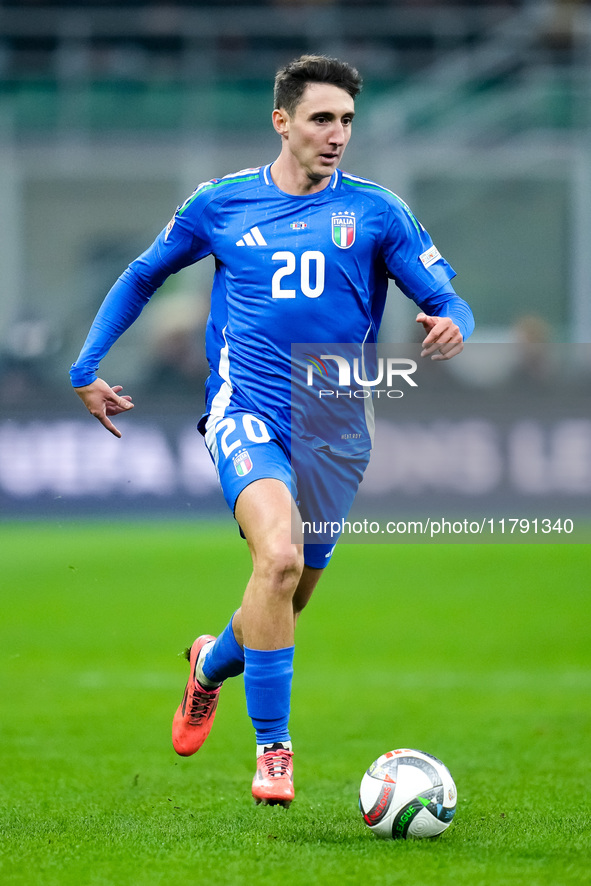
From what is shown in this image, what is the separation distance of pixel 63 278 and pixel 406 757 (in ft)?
43.6

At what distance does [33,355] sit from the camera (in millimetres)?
14164

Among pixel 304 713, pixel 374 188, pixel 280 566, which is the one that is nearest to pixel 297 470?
pixel 280 566

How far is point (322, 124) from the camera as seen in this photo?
14.7ft

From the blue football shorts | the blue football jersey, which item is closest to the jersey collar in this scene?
the blue football jersey

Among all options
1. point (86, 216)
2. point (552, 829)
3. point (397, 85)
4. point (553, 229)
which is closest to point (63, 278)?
point (86, 216)

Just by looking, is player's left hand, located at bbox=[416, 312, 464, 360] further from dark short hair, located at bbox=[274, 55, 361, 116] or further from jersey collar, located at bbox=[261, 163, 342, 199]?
dark short hair, located at bbox=[274, 55, 361, 116]

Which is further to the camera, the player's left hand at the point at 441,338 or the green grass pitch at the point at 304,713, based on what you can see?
the player's left hand at the point at 441,338

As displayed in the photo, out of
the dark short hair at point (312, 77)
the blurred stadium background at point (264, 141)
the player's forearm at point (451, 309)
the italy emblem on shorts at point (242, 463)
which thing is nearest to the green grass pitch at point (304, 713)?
the italy emblem on shorts at point (242, 463)

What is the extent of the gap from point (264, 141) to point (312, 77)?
1154 centimetres

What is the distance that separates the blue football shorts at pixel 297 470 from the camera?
14.4 ft

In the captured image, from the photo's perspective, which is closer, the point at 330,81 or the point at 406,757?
the point at 406,757

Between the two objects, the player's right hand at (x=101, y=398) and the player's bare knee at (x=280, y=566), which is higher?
the player's right hand at (x=101, y=398)

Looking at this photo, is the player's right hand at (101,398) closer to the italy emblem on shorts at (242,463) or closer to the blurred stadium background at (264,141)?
the italy emblem on shorts at (242,463)

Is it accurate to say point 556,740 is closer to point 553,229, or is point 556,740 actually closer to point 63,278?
point 553,229
